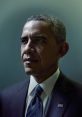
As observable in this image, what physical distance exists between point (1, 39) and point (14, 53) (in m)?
0.11

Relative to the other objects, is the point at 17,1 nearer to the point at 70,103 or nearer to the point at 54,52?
the point at 54,52

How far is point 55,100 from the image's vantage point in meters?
1.23

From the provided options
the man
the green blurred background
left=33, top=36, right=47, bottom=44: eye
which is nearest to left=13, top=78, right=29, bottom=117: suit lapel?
the man

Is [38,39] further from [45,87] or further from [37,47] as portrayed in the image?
[45,87]

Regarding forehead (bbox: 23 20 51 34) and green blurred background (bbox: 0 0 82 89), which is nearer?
forehead (bbox: 23 20 51 34)

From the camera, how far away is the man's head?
48.4 inches

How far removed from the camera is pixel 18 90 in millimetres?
1328

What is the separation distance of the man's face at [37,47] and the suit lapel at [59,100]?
9 cm

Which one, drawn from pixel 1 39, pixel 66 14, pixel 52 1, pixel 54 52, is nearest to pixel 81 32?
pixel 66 14

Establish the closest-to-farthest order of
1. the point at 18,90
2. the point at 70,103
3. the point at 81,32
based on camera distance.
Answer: the point at 70,103 < the point at 18,90 < the point at 81,32

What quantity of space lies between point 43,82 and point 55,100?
10 cm

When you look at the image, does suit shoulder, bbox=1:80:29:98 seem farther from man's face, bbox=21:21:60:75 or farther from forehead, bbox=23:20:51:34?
forehead, bbox=23:20:51:34

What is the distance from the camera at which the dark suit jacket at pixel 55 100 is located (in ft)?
3.93

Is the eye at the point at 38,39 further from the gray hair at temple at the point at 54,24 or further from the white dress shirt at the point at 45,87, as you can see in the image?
the white dress shirt at the point at 45,87
